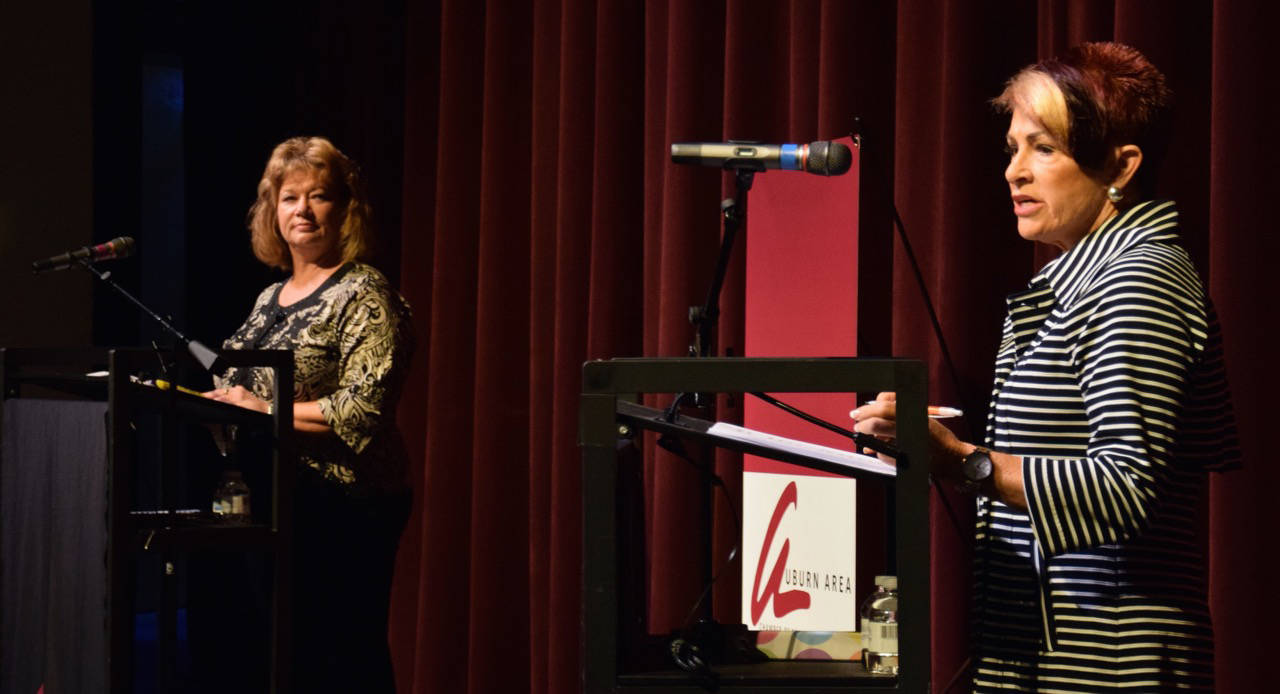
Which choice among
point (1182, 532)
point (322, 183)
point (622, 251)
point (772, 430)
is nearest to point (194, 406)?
point (322, 183)

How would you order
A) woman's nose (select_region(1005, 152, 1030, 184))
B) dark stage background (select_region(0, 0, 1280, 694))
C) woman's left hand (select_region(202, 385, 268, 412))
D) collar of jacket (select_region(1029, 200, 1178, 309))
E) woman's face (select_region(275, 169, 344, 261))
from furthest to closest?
woman's face (select_region(275, 169, 344, 261)) < woman's left hand (select_region(202, 385, 268, 412)) < dark stage background (select_region(0, 0, 1280, 694)) < woman's nose (select_region(1005, 152, 1030, 184)) < collar of jacket (select_region(1029, 200, 1178, 309))

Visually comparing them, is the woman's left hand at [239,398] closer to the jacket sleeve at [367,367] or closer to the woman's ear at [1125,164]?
the jacket sleeve at [367,367]

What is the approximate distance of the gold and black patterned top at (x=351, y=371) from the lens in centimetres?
253

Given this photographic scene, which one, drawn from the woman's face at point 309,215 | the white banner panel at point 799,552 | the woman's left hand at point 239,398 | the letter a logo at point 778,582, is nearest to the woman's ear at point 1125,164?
the white banner panel at point 799,552

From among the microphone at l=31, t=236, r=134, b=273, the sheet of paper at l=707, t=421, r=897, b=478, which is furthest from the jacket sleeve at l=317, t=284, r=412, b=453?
the sheet of paper at l=707, t=421, r=897, b=478

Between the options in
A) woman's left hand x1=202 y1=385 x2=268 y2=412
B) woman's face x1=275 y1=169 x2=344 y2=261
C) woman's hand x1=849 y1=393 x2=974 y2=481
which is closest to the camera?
woman's hand x1=849 y1=393 x2=974 y2=481

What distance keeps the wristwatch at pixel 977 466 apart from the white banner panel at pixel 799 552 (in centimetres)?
107

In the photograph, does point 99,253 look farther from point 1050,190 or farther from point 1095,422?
point 1095,422

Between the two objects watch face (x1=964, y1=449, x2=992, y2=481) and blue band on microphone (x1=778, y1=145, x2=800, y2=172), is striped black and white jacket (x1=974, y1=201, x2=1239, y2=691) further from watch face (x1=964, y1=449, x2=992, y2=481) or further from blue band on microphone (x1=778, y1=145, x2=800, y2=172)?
blue band on microphone (x1=778, y1=145, x2=800, y2=172)

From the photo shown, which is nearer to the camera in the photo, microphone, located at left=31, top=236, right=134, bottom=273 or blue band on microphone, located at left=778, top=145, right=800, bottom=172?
blue band on microphone, located at left=778, top=145, right=800, bottom=172

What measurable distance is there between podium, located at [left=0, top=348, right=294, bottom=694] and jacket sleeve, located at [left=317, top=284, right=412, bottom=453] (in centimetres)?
22

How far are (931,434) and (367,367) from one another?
163cm

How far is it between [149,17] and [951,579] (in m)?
3.74

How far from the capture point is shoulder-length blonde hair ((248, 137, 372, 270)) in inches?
111
